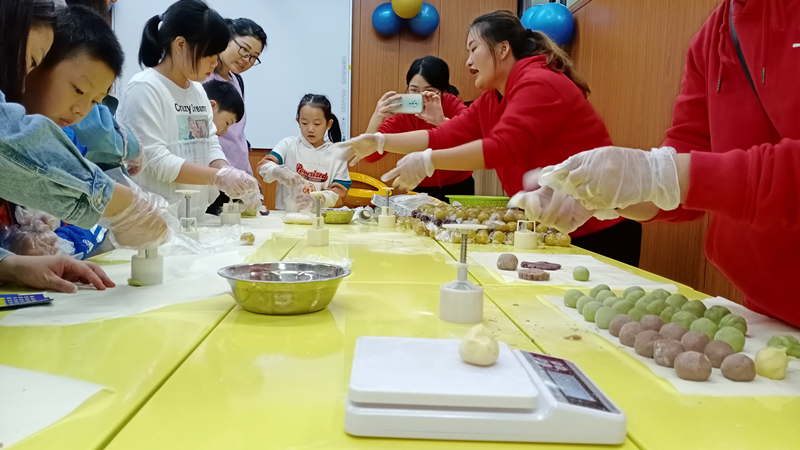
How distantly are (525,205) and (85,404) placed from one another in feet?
2.74

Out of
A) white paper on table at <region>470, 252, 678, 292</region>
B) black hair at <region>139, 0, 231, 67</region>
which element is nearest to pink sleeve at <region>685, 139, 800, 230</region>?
white paper on table at <region>470, 252, 678, 292</region>

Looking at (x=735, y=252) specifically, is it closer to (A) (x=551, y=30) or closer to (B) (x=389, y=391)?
(B) (x=389, y=391)

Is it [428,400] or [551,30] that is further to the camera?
[551,30]

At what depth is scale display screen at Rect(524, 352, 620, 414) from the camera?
532 mm

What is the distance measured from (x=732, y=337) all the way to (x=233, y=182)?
1831mm

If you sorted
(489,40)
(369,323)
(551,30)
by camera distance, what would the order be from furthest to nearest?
1. (551,30)
2. (489,40)
3. (369,323)

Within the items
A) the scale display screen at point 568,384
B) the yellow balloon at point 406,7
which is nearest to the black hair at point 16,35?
the scale display screen at point 568,384

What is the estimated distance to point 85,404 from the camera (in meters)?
0.57

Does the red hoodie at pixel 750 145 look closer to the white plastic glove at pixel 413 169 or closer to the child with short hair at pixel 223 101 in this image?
the white plastic glove at pixel 413 169

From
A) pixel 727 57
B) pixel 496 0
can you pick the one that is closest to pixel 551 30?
pixel 496 0

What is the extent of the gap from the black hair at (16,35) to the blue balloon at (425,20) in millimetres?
4347

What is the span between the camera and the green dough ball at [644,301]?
957 millimetres

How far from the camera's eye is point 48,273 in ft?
3.63

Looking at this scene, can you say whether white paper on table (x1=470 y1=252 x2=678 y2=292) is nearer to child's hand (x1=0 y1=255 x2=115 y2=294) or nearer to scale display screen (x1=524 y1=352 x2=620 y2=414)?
scale display screen (x1=524 y1=352 x2=620 y2=414)
